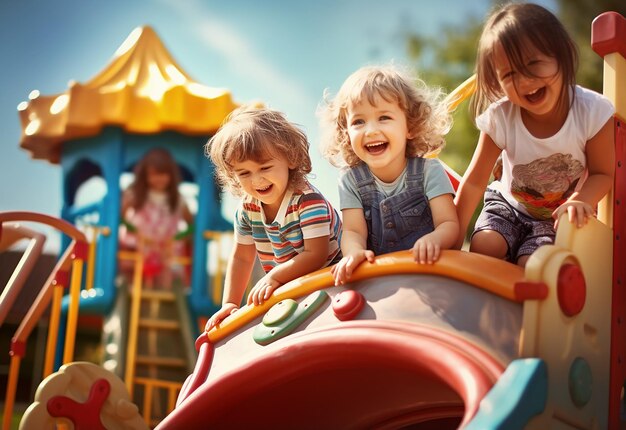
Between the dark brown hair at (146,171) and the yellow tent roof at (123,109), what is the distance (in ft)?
0.75

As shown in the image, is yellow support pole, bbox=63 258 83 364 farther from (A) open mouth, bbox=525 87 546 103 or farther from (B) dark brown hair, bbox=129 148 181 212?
(B) dark brown hair, bbox=129 148 181 212

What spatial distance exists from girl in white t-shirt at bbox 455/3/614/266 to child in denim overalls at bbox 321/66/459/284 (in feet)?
0.36

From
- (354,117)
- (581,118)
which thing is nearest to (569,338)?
(581,118)

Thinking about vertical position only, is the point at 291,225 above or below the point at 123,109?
below

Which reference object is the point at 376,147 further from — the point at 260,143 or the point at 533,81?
the point at 533,81

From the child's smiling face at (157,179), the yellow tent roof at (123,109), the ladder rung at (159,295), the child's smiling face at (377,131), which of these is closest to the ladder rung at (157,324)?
the ladder rung at (159,295)

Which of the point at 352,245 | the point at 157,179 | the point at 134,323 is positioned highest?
the point at 157,179

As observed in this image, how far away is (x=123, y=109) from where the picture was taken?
671 cm

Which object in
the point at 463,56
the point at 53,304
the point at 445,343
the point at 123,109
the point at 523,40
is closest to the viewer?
the point at 445,343

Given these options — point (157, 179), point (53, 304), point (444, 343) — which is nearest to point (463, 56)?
point (157, 179)

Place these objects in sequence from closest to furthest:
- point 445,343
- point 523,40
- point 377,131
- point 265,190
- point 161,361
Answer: point 445,343
point 523,40
point 377,131
point 265,190
point 161,361

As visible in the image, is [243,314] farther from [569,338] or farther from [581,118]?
[581,118]

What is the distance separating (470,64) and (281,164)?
1126 cm

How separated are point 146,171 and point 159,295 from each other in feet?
3.82
